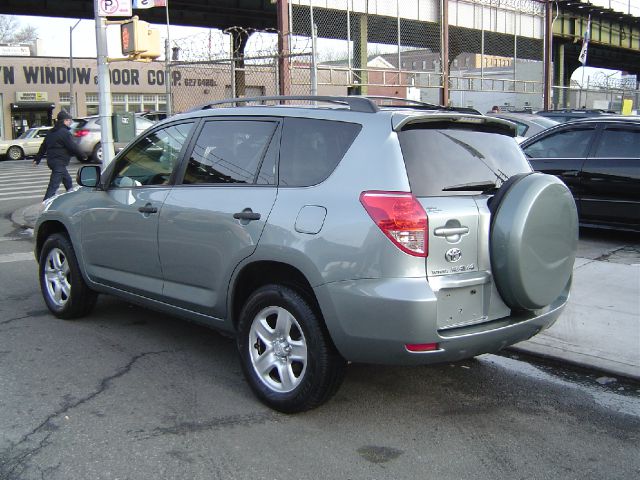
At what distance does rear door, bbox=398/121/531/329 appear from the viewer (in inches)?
140

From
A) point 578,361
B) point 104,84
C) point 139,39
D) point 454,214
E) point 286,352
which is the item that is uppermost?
point 139,39

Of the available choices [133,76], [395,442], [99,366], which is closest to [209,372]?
[99,366]

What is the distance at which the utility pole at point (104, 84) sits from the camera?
1028cm

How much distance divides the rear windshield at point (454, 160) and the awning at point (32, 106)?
4565 centimetres

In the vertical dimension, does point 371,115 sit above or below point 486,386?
above

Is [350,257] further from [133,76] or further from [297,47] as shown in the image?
[133,76]

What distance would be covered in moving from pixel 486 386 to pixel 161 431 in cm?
221

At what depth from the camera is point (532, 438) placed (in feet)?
12.5

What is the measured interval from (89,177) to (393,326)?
10.8 ft

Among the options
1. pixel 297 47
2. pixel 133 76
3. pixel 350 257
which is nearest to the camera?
pixel 350 257

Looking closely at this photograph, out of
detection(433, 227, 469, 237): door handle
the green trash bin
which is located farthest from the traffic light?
detection(433, 227, 469, 237): door handle

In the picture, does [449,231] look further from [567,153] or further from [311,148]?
[567,153]

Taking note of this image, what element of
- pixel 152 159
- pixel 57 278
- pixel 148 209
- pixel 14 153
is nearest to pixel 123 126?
pixel 57 278

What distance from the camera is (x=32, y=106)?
44.7m
